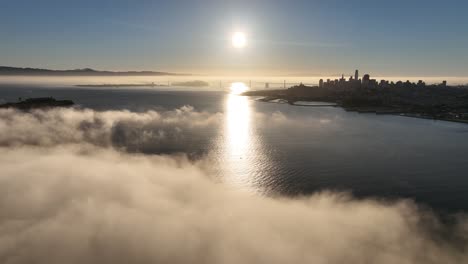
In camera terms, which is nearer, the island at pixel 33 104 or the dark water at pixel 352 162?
the dark water at pixel 352 162

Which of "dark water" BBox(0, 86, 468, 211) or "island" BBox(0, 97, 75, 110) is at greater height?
"island" BBox(0, 97, 75, 110)

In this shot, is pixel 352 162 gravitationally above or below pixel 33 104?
below

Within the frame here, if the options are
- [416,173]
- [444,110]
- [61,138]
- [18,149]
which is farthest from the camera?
[444,110]

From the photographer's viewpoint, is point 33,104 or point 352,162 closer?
point 352,162

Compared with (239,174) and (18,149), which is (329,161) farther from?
(18,149)

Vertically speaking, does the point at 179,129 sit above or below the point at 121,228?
above

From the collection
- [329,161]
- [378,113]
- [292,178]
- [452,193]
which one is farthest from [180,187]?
[378,113]

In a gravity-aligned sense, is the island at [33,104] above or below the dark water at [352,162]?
above

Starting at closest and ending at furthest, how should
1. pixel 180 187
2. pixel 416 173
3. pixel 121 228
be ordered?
pixel 121 228
pixel 180 187
pixel 416 173

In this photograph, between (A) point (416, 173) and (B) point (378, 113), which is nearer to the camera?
(A) point (416, 173)

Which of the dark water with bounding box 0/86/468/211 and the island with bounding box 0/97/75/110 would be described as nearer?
the dark water with bounding box 0/86/468/211
